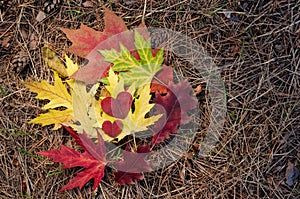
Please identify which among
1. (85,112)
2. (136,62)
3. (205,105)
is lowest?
(205,105)

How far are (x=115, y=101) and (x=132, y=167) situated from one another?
1.10 feet

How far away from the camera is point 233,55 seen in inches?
90.6

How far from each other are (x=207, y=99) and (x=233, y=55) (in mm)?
260

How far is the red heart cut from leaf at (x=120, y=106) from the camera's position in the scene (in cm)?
217

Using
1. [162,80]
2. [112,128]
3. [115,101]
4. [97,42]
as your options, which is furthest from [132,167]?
[97,42]

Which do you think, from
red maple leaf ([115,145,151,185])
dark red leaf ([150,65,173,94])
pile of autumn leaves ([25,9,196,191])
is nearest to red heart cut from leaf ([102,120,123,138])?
pile of autumn leaves ([25,9,196,191])

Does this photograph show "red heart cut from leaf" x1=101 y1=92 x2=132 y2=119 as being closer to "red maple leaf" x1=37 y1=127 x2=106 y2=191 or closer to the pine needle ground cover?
the pine needle ground cover

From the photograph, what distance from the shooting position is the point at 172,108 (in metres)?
2.18

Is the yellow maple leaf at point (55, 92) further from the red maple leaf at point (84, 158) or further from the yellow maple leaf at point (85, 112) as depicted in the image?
the red maple leaf at point (84, 158)

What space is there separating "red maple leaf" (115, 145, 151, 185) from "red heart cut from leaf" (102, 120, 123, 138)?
122 mm

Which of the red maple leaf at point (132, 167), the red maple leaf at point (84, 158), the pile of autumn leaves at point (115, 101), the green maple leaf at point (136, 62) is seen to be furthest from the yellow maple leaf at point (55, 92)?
the red maple leaf at point (132, 167)

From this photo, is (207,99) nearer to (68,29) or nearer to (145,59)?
(145,59)

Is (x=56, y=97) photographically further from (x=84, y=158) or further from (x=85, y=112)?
(x=84, y=158)

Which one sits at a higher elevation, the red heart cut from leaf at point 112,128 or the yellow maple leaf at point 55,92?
the yellow maple leaf at point 55,92
